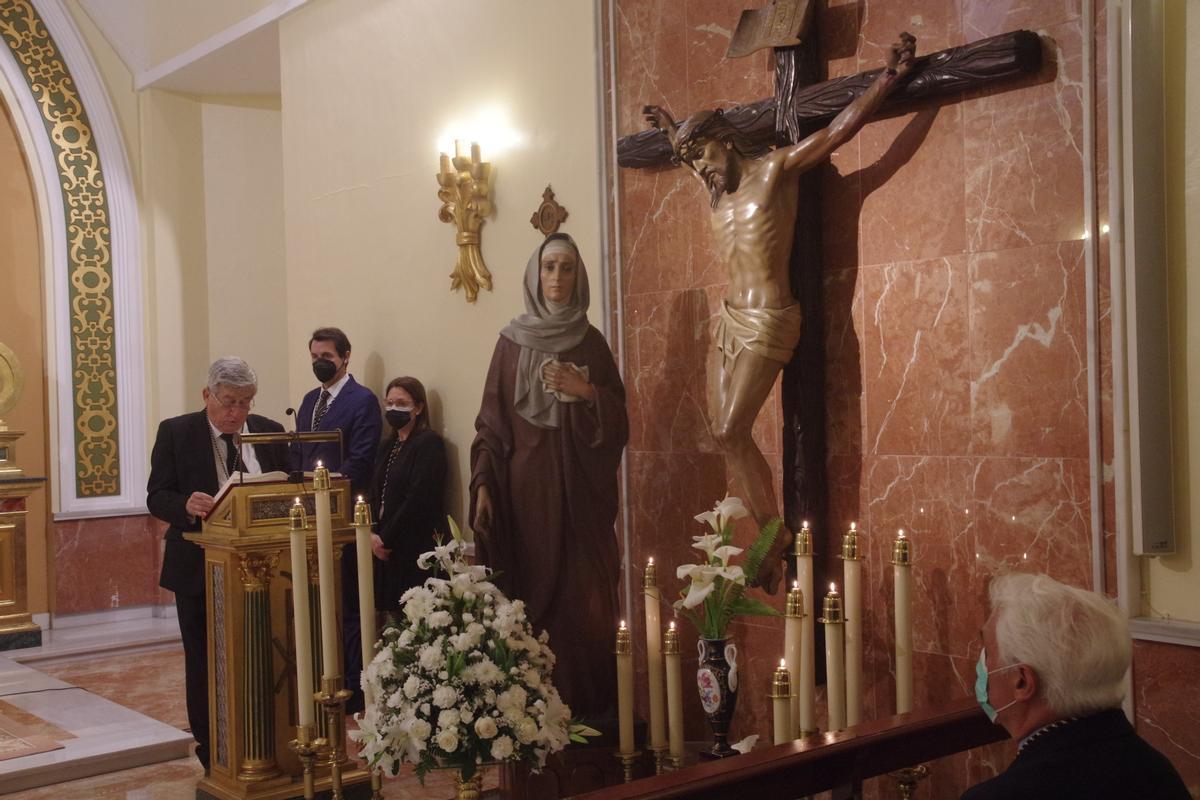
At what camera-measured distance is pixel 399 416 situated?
6.23 meters

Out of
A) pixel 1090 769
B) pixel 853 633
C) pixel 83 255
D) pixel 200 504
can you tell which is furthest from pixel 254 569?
pixel 83 255

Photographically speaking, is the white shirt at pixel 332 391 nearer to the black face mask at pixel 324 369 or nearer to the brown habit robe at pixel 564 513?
the black face mask at pixel 324 369

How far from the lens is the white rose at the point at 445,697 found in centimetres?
289

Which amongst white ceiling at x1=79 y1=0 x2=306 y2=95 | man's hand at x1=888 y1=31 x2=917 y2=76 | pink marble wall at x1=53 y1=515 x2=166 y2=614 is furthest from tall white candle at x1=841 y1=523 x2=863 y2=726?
pink marble wall at x1=53 y1=515 x2=166 y2=614

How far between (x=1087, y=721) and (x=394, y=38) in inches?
224

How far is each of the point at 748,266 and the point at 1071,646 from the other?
241cm

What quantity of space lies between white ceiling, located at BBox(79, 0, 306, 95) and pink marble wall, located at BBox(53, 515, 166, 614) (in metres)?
3.21

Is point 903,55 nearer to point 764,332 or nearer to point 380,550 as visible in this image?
point 764,332

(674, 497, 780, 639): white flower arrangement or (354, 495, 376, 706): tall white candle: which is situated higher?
(354, 495, 376, 706): tall white candle

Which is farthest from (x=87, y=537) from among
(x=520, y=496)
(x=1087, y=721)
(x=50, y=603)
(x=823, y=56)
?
(x=1087, y=721)

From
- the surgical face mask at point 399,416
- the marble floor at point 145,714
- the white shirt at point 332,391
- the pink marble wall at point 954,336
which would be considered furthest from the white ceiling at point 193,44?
the pink marble wall at point 954,336

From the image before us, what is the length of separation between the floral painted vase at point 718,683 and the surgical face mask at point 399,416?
9.15 feet

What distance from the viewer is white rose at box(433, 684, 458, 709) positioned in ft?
9.48

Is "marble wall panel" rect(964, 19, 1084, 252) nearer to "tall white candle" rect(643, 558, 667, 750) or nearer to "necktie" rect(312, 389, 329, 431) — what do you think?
"tall white candle" rect(643, 558, 667, 750)
